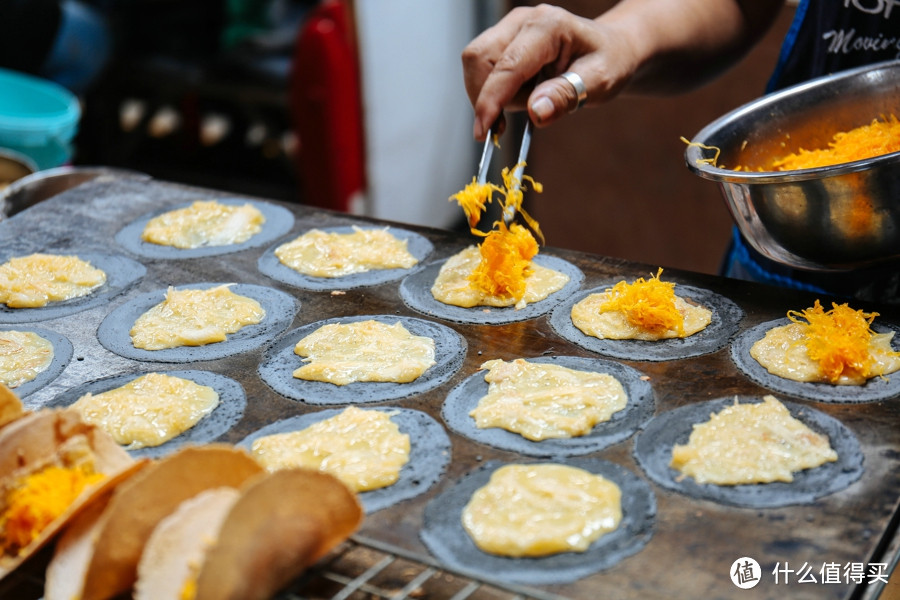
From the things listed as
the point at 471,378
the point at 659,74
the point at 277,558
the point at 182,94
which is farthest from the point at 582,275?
the point at 182,94

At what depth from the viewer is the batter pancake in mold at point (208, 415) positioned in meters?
2.20

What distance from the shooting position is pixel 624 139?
18.5 feet

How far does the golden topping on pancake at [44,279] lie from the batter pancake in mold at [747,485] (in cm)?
200

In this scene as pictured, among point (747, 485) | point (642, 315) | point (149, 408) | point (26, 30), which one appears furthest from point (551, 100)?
point (26, 30)

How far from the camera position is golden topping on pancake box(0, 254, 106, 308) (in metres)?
2.93

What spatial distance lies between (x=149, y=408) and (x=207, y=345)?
1.43ft

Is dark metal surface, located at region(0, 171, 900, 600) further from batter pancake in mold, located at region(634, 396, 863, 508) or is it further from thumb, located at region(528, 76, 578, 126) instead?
thumb, located at region(528, 76, 578, 126)

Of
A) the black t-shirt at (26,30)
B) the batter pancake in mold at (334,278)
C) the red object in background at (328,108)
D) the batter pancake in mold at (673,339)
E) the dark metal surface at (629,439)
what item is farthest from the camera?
the red object in background at (328,108)

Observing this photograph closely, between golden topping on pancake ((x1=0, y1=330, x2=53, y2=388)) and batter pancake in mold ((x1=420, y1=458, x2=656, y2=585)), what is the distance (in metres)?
1.33

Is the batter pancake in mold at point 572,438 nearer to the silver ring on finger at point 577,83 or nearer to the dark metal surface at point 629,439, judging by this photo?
the dark metal surface at point 629,439

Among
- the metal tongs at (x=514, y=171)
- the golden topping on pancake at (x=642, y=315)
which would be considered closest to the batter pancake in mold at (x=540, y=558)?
the golden topping on pancake at (x=642, y=315)

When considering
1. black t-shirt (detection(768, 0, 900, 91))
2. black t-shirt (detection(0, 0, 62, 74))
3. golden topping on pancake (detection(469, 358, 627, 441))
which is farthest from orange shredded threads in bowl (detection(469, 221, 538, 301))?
black t-shirt (detection(0, 0, 62, 74))

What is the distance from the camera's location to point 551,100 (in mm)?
2791

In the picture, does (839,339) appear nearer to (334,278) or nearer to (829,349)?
(829,349)
